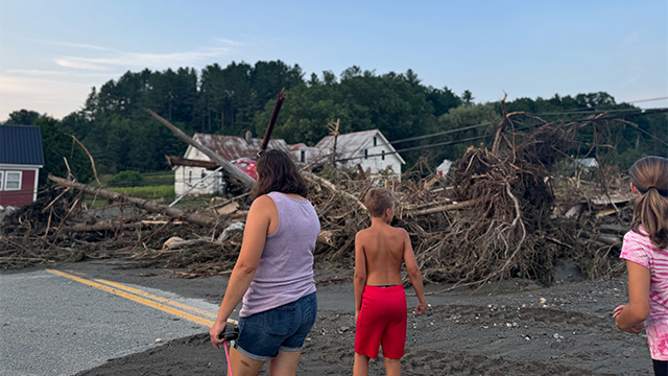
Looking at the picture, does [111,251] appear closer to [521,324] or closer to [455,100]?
[521,324]

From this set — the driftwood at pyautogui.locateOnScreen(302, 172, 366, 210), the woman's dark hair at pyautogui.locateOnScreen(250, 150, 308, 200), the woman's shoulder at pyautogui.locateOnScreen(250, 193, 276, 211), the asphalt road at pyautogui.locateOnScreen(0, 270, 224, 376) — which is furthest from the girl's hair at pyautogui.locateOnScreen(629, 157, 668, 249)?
the driftwood at pyautogui.locateOnScreen(302, 172, 366, 210)

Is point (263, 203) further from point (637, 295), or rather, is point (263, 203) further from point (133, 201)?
point (133, 201)

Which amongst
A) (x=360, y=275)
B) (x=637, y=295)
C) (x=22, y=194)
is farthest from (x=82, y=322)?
(x=22, y=194)

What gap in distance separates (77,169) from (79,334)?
1528 inches

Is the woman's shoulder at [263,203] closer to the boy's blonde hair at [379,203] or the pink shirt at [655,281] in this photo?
the boy's blonde hair at [379,203]

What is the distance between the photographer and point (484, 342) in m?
4.56

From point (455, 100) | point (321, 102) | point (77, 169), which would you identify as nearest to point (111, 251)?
point (77, 169)

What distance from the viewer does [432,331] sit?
194 inches

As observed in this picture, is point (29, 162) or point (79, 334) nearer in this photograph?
point (79, 334)

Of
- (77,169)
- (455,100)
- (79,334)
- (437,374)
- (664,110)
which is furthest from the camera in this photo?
(455,100)

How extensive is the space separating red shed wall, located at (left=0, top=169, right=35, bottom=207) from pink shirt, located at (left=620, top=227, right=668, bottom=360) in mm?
34359

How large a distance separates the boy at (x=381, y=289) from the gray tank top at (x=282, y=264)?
0.74m

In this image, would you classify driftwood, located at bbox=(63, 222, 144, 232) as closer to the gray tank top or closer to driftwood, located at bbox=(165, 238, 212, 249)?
driftwood, located at bbox=(165, 238, 212, 249)

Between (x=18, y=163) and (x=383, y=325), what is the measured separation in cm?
3521
